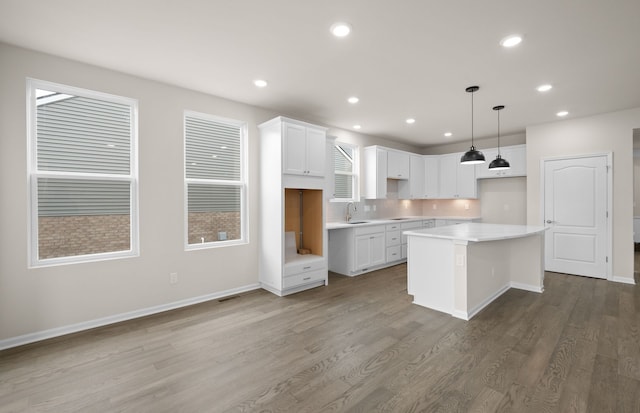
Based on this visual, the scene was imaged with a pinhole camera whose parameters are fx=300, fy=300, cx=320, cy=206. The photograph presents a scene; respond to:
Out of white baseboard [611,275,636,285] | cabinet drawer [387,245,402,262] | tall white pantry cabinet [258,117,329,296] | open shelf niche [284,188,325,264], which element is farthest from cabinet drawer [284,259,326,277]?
white baseboard [611,275,636,285]

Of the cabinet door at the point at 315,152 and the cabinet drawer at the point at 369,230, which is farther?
the cabinet drawer at the point at 369,230

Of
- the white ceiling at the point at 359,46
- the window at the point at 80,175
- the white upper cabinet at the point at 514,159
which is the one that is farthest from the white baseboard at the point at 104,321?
the white upper cabinet at the point at 514,159

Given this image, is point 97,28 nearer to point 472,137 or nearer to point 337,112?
point 337,112

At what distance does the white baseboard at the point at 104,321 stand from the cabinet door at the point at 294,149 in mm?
1883

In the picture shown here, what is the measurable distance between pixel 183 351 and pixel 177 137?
2.48m

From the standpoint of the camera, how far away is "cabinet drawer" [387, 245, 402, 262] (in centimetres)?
597

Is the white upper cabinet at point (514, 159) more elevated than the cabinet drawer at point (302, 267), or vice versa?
the white upper cabinet at point (514, 159)

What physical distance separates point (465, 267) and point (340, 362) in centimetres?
179

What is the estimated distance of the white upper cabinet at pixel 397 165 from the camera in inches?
255

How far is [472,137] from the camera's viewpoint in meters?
6.61

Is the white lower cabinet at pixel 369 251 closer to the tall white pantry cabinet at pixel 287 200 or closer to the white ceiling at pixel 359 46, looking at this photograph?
the tall white pantry cabinet at pixel 287 200

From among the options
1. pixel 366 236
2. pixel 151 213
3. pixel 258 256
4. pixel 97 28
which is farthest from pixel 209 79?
pixel 366 236

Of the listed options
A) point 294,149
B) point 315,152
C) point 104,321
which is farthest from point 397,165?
point 104,321

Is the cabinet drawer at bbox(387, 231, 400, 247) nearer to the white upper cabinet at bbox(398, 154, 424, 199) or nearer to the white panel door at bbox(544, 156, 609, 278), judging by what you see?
the white upper cabinet at bbox(398, 154, 424, 199)
